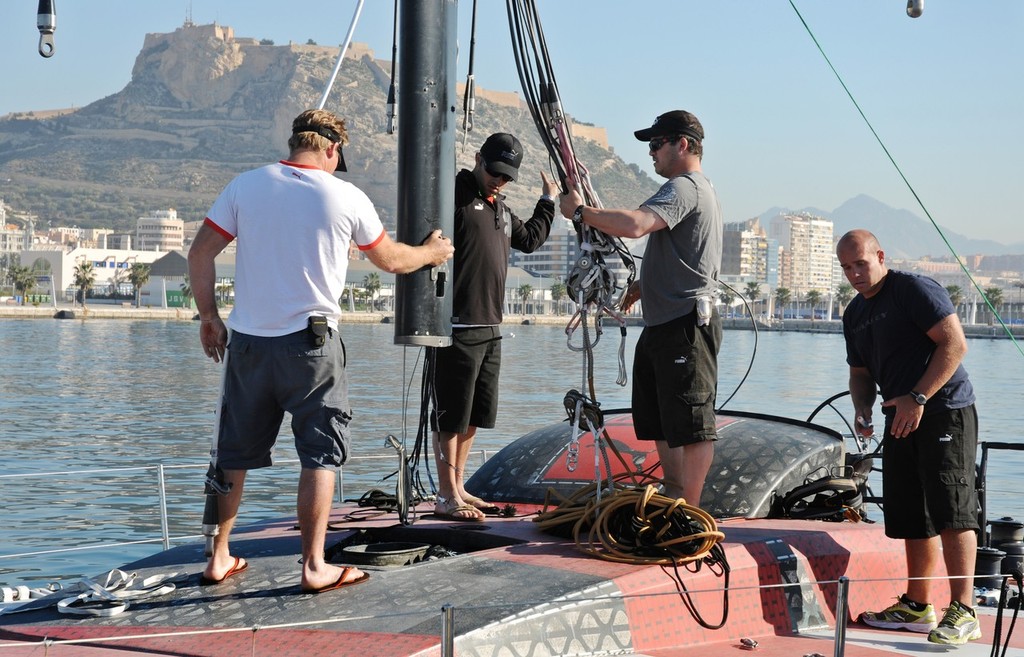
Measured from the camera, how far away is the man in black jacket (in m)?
5.75

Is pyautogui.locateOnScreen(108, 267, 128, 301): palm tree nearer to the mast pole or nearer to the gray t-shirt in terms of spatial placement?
the mast pole

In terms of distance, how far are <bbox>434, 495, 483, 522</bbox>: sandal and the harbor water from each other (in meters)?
0.43

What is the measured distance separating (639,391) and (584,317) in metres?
0.41

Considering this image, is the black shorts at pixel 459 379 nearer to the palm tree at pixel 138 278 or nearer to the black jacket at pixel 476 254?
the black jacket at pixel 476 254

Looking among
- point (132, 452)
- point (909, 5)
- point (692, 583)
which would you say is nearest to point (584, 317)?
point (692, 583)

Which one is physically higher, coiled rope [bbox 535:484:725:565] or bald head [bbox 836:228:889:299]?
bald head [bbox 836:228:889:299]

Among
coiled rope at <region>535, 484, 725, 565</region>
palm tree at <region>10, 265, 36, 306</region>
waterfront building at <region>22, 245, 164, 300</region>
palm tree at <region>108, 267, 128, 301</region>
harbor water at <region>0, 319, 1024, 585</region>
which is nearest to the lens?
coiled rope at <region>535, 484, 725, 565</region>

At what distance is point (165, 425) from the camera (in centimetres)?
2873

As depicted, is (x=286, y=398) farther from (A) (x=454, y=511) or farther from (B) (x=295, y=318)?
(A) (x=454, y=511)

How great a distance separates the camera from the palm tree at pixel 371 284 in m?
162

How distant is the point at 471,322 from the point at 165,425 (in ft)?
79.8

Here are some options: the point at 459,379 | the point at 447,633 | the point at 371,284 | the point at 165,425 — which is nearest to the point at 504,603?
the point at 447,633

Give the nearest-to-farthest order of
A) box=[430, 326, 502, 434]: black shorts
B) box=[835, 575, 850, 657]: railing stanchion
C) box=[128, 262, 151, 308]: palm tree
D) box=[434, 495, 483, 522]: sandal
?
1. box=[835, 575, 850, 657]: railing stanchion
2. box=[434, 495, 483, 522]: sandal
3. box=[430, 326, 502, 434]: black shorts
4. box=[128, 262, 151, 308]: palm tree

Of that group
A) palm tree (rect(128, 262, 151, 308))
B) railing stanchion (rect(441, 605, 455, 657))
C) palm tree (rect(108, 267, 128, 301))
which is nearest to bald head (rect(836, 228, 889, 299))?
railing stanchion (rect(441, 605, 455, 657))
